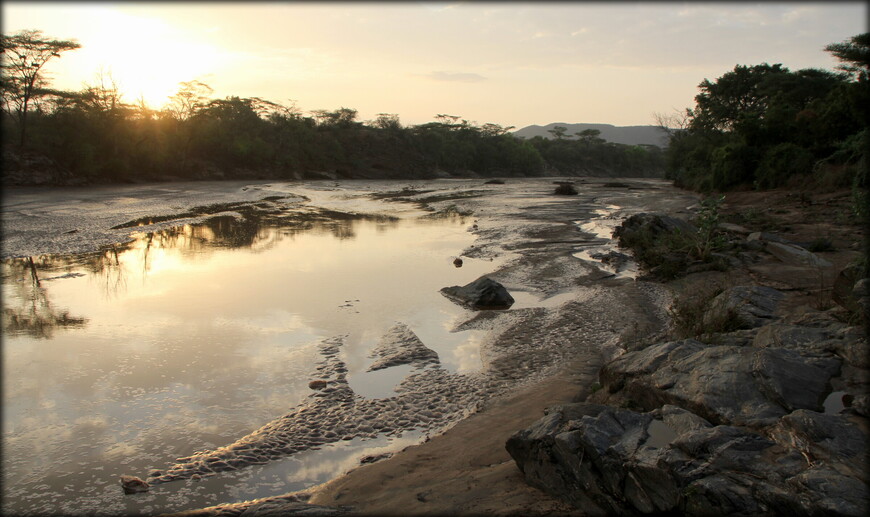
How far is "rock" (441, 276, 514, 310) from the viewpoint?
8133 mm

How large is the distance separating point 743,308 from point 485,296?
3.55 meters

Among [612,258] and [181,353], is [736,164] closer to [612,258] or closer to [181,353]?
[612,258]

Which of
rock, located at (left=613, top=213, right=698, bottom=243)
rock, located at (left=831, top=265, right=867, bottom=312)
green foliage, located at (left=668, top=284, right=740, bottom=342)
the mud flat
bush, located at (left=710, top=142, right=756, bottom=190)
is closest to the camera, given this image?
the mud flat

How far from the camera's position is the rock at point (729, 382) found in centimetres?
351

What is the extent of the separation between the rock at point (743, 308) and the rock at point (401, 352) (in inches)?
128

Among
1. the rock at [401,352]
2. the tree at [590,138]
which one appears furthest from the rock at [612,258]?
the tree at [590,138]

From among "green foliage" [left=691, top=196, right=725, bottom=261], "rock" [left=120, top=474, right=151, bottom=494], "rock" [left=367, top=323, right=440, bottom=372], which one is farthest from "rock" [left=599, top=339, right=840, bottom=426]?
"green foliage" [left=691, top=196, right=725, bottom=261]

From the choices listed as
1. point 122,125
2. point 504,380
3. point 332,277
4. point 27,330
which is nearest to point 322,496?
point 504,380

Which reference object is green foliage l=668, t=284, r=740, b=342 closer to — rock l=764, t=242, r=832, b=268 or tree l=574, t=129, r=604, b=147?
rock l=764, t=242, r=832, b=268

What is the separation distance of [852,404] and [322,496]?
373 centimetres

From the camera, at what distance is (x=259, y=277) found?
33.5ft

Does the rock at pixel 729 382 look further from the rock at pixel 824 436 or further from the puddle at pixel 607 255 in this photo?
the puddle at pixel 607 255

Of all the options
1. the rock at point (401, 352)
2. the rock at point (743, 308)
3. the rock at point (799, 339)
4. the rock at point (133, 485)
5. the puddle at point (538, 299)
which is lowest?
the rock at point (133, 485)

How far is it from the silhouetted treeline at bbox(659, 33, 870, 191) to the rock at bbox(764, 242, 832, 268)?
1.98 meters
